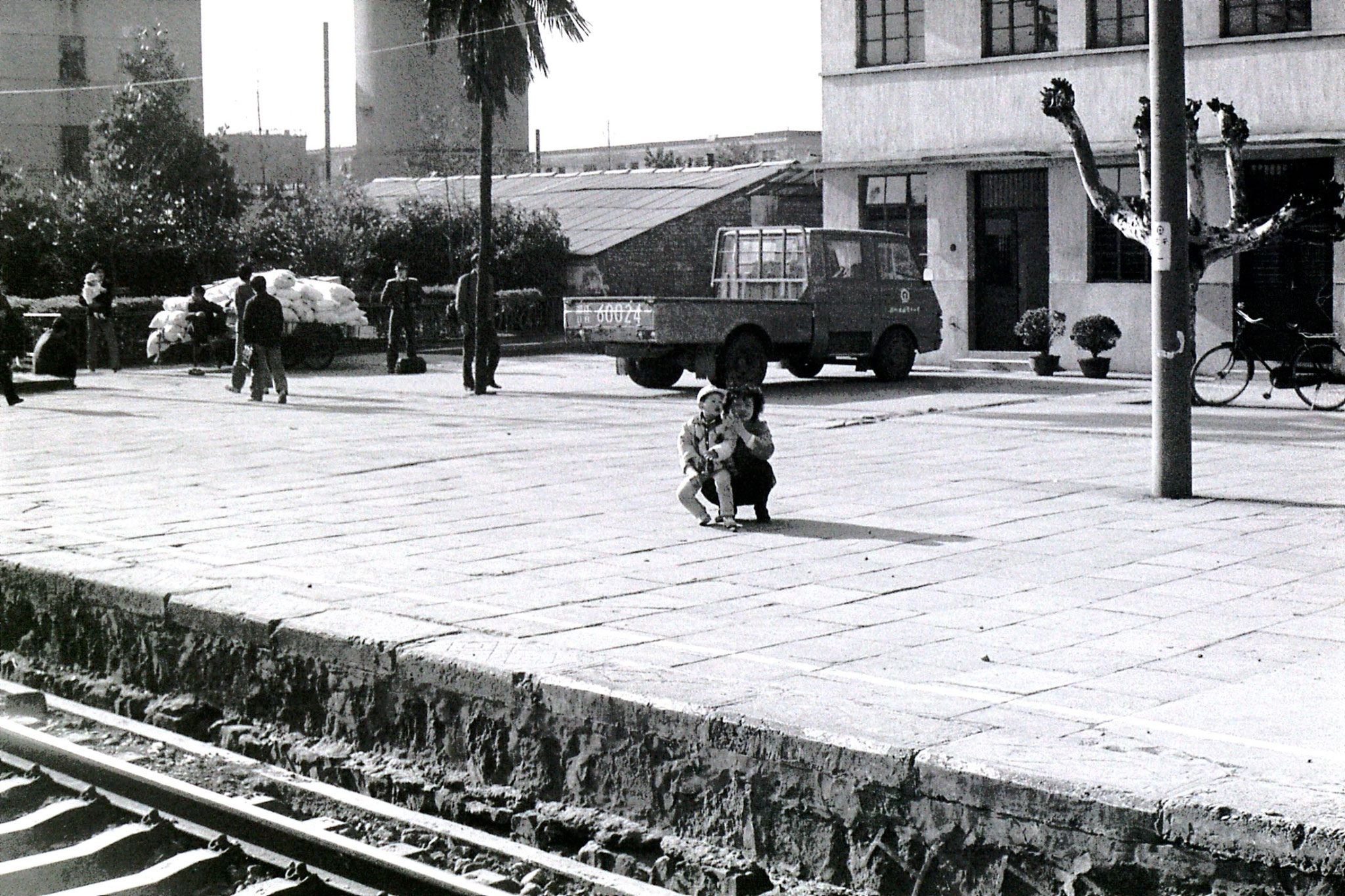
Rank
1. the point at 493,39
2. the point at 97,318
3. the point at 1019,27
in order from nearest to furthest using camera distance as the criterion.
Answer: the point at 493,39
the point at 1019,27
the point at 97,318

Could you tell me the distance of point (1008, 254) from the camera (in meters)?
26.8

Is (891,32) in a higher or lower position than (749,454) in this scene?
Answer: higher

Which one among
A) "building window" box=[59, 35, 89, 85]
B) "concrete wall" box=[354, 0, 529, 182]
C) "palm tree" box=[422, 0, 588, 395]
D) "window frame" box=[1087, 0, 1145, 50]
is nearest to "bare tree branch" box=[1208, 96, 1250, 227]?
"window frame" box=[1087, 0, 1145, 50]

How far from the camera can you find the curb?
4.65 meters

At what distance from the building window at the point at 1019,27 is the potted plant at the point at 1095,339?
4506mm

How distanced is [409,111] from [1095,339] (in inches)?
1712

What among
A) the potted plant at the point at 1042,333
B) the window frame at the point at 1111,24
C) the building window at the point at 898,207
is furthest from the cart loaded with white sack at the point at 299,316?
the window frame at the point at 1111,24

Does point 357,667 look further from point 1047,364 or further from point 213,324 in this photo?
point 213,324

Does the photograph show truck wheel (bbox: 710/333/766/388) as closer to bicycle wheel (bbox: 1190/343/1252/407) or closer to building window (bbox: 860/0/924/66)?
bicycle wheel (bbox: 1190/343/1252/407)

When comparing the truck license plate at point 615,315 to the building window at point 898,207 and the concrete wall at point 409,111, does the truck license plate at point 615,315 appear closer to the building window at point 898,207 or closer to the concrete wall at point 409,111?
the building window at point 898,207

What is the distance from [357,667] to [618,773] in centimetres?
151

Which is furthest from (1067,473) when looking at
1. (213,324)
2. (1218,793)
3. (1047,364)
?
(213,324)

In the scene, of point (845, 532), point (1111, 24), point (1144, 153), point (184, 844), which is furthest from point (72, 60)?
point (184, 844)

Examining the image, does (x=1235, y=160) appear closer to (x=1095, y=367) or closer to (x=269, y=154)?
(x=1095, y=367)
